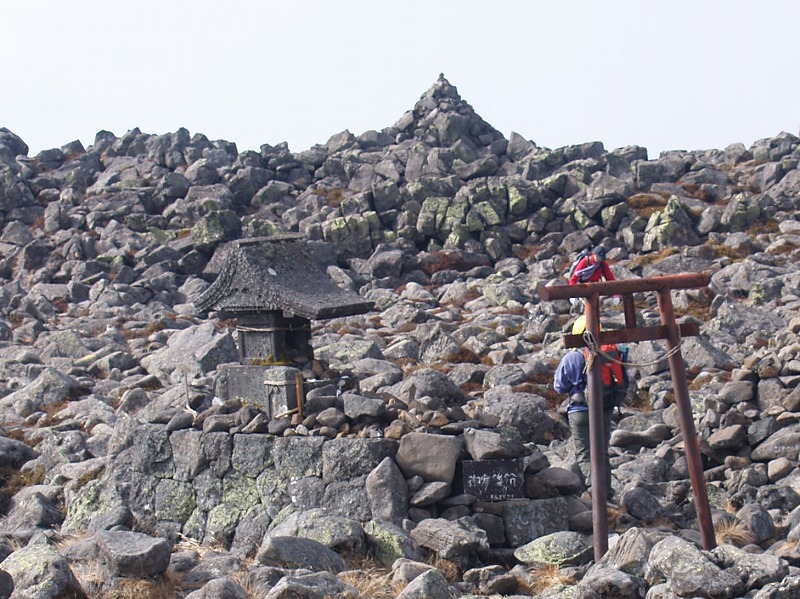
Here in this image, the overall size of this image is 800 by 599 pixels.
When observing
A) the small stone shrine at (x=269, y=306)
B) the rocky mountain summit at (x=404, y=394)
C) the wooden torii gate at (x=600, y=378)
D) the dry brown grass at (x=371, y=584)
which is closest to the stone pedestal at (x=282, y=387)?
the small stone shrine at (x=269, y=306)

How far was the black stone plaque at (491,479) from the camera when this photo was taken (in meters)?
11.9

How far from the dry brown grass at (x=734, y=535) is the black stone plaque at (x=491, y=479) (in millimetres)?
2600

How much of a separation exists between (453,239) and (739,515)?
4140 cm

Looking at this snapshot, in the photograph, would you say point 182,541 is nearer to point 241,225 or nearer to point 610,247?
point 610,247

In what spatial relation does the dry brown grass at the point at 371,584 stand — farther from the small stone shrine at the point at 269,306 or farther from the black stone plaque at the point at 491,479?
the small stone shrine at the point at 269,306

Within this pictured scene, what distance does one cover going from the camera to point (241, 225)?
5741 centimetres

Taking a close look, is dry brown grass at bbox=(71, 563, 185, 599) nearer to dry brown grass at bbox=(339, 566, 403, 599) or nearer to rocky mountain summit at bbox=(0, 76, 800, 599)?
rocky mountain summit at bbox=(0, 76, 800, 599)

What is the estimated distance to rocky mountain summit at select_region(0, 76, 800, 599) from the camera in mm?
9742

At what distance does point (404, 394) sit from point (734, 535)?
837 centimetres

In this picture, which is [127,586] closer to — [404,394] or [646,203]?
[404,394]

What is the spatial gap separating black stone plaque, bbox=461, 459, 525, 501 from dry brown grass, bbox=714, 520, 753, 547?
2.60 meters

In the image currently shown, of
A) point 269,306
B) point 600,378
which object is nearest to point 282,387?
point 269,306

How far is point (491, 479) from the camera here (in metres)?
11.9

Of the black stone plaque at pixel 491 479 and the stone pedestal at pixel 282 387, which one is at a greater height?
the stone pedestal at pixel 282 387
